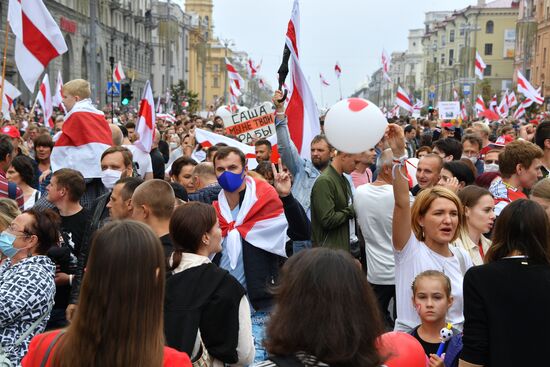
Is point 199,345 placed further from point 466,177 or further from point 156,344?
point 466,177

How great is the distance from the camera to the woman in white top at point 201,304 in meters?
3.92

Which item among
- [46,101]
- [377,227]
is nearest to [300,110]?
[377,227]

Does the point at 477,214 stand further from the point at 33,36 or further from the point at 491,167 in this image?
the point at 33,36

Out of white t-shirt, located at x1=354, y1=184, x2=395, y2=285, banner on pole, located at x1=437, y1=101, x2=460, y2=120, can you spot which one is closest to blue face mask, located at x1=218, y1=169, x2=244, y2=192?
white t-shirt, located at x1=354, y1=184, x2=395, y2=285

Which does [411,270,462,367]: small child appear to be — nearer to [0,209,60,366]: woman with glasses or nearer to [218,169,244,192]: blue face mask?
[218,169,244,192]: blue face mask

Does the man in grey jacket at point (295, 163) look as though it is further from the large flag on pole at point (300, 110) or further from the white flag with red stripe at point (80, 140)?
the white flag with red stripe at point (80, 140)

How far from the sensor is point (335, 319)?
266 cm

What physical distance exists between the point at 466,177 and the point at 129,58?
7193 cm

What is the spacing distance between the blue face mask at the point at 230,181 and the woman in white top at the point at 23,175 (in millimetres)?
3082

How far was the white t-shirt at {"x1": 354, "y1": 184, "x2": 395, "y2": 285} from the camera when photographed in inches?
238

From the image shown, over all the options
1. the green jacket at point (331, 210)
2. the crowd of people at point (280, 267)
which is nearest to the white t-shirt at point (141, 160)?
the crowd of people at point (280, 267)

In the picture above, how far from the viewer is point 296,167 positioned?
26.3 feet

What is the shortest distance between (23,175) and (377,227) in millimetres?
3979

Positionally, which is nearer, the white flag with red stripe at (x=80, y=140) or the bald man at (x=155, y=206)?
the bald man at (x=155, y=206)
